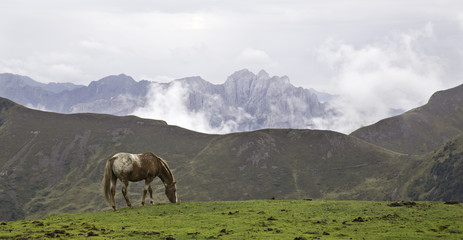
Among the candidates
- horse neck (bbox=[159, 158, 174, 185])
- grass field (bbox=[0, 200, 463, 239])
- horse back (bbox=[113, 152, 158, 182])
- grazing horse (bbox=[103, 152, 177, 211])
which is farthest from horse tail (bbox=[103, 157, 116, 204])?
horse neck (bbox=[159, 158, 174, 185])

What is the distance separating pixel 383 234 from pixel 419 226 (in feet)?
15.2

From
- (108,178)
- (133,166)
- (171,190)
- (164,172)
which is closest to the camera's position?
(108,178)

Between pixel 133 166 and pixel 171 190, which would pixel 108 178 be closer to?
pixel 133 166

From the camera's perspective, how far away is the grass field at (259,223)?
29.4 metres

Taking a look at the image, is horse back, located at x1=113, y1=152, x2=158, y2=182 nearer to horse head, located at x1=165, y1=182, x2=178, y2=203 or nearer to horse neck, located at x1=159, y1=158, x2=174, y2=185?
horse neck, located at x1=159, y1=158, x2=174, y2=185

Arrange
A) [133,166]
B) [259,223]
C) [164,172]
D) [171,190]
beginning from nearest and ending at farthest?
[259,223] → [133,166] → [164,172] → [171,190]

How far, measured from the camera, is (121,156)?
4153 centimetres

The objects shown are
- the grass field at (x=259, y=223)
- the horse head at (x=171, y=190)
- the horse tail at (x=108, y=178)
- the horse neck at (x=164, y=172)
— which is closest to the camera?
the grass field at (x=259, y=223)

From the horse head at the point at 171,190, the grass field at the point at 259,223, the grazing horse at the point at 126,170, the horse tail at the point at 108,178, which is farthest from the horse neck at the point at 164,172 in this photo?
the horse tail at the point at 108,178

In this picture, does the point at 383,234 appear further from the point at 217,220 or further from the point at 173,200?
the point at 173,200

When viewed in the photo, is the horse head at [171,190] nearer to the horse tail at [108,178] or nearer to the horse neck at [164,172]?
the horse neck at [164,172]

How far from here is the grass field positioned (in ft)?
96.4

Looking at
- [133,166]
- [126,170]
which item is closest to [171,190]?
[133,166]

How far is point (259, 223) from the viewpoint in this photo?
34.2m
